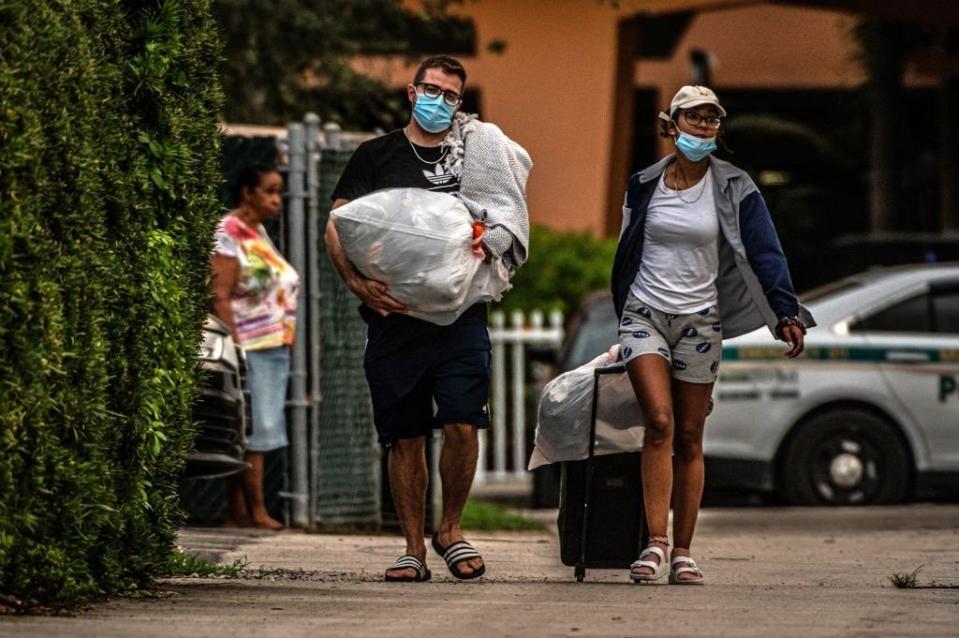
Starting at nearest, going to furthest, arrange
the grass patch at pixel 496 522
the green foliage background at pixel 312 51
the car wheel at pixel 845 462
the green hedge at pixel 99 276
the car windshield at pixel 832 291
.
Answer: the green hedge at pixel 99 276
the grass patch at pixel 496 522
the car wheel at pixel 845 462
the car windshield at pixel 832 291
the green foliage background at pixel 312 51

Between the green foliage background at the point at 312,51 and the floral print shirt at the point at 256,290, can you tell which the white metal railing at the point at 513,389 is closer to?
the green foliage background at the point at 312,51

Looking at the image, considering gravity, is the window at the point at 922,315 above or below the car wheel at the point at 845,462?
above

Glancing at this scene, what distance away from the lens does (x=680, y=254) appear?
25.3 ft

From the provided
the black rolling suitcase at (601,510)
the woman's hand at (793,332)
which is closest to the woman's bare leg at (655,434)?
the black rolling suitcase at (601,510)

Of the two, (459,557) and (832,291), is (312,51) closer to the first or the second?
(832,291)

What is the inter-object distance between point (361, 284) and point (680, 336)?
128 centimetres

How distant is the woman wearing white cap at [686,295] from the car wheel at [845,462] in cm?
541

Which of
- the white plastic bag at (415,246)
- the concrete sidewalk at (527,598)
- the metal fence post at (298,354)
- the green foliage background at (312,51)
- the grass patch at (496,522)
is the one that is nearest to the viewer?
the concrete sidewalk at (527,598)

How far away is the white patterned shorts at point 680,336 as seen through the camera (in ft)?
25.2

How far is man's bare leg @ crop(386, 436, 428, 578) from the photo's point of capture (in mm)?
7555

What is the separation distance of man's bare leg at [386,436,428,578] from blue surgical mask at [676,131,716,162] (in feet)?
5.00

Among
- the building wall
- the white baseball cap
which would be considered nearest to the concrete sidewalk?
the white baseball cap

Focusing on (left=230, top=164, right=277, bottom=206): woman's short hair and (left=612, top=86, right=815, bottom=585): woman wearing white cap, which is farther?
(left=230, top=164, right=277, bottom=206): woman's short hair

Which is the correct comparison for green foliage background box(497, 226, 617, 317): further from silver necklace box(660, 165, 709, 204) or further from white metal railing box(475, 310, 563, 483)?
silver necklace box(660, 165, 709, 204)
